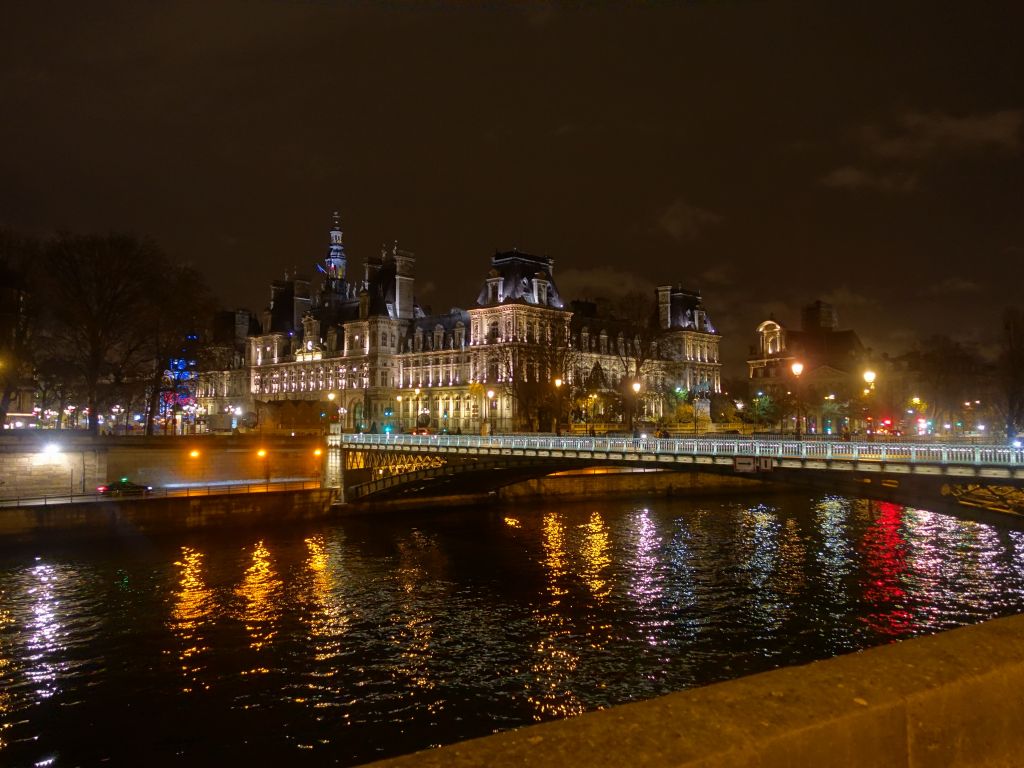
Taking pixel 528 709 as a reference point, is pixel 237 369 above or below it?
A: above

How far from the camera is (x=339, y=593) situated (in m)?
31.0

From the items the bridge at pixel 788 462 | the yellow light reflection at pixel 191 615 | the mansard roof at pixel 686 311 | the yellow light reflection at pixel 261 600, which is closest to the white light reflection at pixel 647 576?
the bridge at pixel 788 462

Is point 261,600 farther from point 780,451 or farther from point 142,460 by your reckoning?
point 142,460

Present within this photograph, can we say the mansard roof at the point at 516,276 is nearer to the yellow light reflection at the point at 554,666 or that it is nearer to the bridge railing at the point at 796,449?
the bridge railing at the point at 796,449

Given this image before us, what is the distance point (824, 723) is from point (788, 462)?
2974 cm

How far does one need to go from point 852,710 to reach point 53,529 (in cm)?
4446

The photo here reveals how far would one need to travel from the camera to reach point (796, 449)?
31969 mm

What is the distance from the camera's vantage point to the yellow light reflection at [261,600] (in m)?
25.3

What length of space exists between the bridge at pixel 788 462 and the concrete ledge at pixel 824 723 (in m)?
25.4

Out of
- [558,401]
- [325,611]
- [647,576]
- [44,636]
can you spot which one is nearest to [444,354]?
[558,401]

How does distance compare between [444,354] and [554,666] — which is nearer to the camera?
[554,666]

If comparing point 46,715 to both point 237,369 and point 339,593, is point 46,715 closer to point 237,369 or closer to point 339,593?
point 339,593

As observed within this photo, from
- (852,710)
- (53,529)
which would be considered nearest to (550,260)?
(53,529)

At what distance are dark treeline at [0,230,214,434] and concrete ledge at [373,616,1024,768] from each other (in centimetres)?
5975
